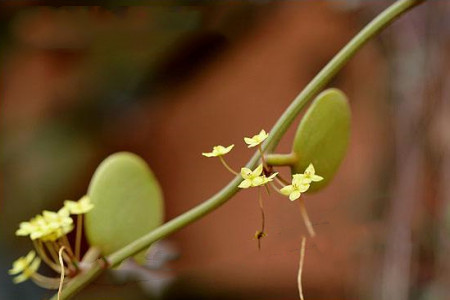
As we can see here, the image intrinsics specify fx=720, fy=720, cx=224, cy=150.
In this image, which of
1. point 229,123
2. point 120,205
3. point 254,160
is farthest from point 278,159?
point 229,123

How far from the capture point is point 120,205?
0.54 meters

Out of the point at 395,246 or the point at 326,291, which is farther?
the point at 326,291

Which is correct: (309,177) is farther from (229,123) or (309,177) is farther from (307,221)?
(229,123)

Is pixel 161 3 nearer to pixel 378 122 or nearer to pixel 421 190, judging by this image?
pixel 378 122

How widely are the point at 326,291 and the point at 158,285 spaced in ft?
1.24

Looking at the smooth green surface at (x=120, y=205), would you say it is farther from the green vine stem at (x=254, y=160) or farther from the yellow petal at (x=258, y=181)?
the yellow petal at (x=258, y=181)

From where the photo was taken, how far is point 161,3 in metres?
1.43

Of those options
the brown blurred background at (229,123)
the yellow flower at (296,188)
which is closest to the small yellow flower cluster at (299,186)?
the yellow flower at (296,188)

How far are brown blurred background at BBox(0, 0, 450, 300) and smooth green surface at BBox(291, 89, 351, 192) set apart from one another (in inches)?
28.5

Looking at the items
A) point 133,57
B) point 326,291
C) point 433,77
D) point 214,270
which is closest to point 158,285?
point 214,270

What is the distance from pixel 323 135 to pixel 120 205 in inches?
6.4

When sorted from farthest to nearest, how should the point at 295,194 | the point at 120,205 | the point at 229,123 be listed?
the point at 229,123 < the point at 120,205 < the point at 295,194

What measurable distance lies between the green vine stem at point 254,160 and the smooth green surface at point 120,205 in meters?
0.04

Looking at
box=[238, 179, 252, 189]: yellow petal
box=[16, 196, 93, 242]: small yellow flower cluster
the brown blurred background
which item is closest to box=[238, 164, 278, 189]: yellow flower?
box=[238, 179, 252, 189]: yellow petal
